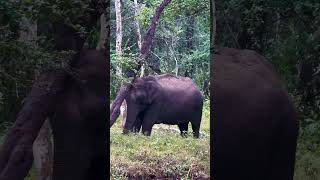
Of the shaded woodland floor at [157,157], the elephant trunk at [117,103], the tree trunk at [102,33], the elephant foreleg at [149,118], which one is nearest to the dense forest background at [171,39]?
the elephant trunk at [117,103]

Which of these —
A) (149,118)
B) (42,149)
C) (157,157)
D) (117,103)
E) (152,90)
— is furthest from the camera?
(152,90)

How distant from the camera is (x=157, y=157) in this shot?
6.50 metres

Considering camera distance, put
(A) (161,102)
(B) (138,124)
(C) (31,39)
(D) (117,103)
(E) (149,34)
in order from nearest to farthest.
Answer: (C) (31,39), (D) (117,103), (E) (149,34), (B) (138,124), (A) (161,102)

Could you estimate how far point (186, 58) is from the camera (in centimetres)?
812

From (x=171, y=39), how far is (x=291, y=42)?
416 cm

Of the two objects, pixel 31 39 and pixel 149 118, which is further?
pixel 149 118

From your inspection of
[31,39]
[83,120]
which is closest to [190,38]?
[83,120]

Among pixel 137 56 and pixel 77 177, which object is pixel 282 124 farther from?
pixel 137 56

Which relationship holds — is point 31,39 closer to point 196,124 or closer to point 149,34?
point 149,34

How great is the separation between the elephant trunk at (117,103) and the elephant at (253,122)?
9.04 feet

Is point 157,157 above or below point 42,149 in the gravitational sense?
below

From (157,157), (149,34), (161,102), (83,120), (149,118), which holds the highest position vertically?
(149,34)

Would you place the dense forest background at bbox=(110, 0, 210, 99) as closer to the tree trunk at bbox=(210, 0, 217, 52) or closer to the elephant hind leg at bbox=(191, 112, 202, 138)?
the elephant hind leg at bbox=(191, 112, 202, 138)

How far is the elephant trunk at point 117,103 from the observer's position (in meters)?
6.90
